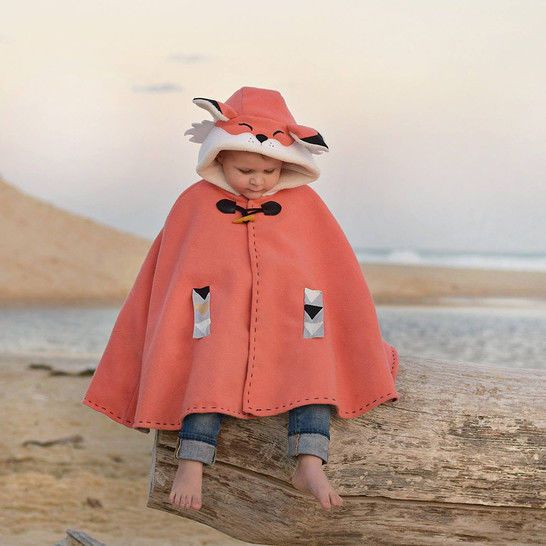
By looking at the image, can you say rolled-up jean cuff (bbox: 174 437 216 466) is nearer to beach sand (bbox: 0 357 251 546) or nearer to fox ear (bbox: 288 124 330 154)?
fox ear (bbox: 288 124 330 154)

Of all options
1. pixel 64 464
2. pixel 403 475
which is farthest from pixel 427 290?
pixel 403 475

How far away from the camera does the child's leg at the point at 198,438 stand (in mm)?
3594

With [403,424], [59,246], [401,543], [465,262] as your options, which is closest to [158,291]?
[403,424]

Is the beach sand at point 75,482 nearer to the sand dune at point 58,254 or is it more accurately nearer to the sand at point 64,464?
the sand at point 64,464

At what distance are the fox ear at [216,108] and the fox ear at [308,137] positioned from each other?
274mm

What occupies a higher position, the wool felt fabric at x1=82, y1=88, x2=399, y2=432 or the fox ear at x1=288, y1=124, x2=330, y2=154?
the fox ear at x1=288, y1=124, x2=330, y2=154

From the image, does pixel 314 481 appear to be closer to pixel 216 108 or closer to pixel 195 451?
pixel 195 451

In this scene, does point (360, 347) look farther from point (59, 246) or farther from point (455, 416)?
point (59, 246)

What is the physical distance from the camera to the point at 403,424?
388 centimetres

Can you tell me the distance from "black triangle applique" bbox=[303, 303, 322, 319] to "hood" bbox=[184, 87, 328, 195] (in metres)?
0.56

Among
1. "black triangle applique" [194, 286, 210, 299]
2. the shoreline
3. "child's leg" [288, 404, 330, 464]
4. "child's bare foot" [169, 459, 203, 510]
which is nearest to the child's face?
"black triangle applique" [194, 286, 210, 299]

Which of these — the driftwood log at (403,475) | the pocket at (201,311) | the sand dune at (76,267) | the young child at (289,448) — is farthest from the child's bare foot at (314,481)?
the sand dune at (76,267)

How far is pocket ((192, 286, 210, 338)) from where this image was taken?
12.1ft

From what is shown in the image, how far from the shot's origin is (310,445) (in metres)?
3.49
